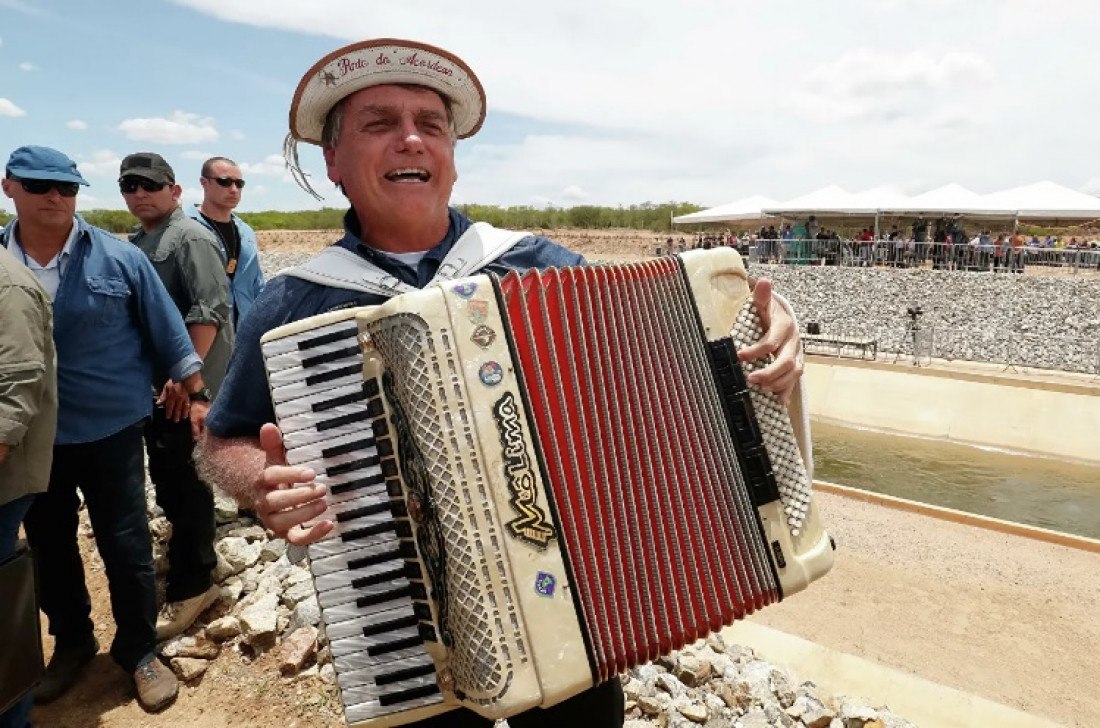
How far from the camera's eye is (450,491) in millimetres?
1502

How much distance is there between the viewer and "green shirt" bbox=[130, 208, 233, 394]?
12.1 ft

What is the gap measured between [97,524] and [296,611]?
1041 millimetres

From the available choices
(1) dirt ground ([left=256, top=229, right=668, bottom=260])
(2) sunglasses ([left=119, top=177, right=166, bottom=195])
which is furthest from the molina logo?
(1) dirt ground ([left=256, top=229, right=668, bottom=260])

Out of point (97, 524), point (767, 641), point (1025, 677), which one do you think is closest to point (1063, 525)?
point (1025, 677)

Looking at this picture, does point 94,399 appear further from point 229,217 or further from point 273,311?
point 229,217

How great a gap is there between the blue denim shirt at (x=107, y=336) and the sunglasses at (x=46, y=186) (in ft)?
0.41

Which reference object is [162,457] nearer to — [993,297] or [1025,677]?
[1025,677]

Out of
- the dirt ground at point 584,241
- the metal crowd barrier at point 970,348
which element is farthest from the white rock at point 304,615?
the dirt ground at point 584,241

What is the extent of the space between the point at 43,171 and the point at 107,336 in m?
0.72

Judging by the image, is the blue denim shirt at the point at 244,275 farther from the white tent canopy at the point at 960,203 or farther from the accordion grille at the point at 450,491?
the white tent canopy at the point at 960,203

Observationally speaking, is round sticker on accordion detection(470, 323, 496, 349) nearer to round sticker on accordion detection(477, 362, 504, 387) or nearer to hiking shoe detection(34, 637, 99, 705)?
round sticker on accordion detection(477, 362, 504, 387)

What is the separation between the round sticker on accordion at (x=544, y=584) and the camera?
153cm

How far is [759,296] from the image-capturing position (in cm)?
188

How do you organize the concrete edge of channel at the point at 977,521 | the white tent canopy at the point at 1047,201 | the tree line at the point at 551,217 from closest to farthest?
the concrete edge of channel at the point at 977,521 < the white tent canopy at the point at 1047,201 < the tree line at the point at 551,217
